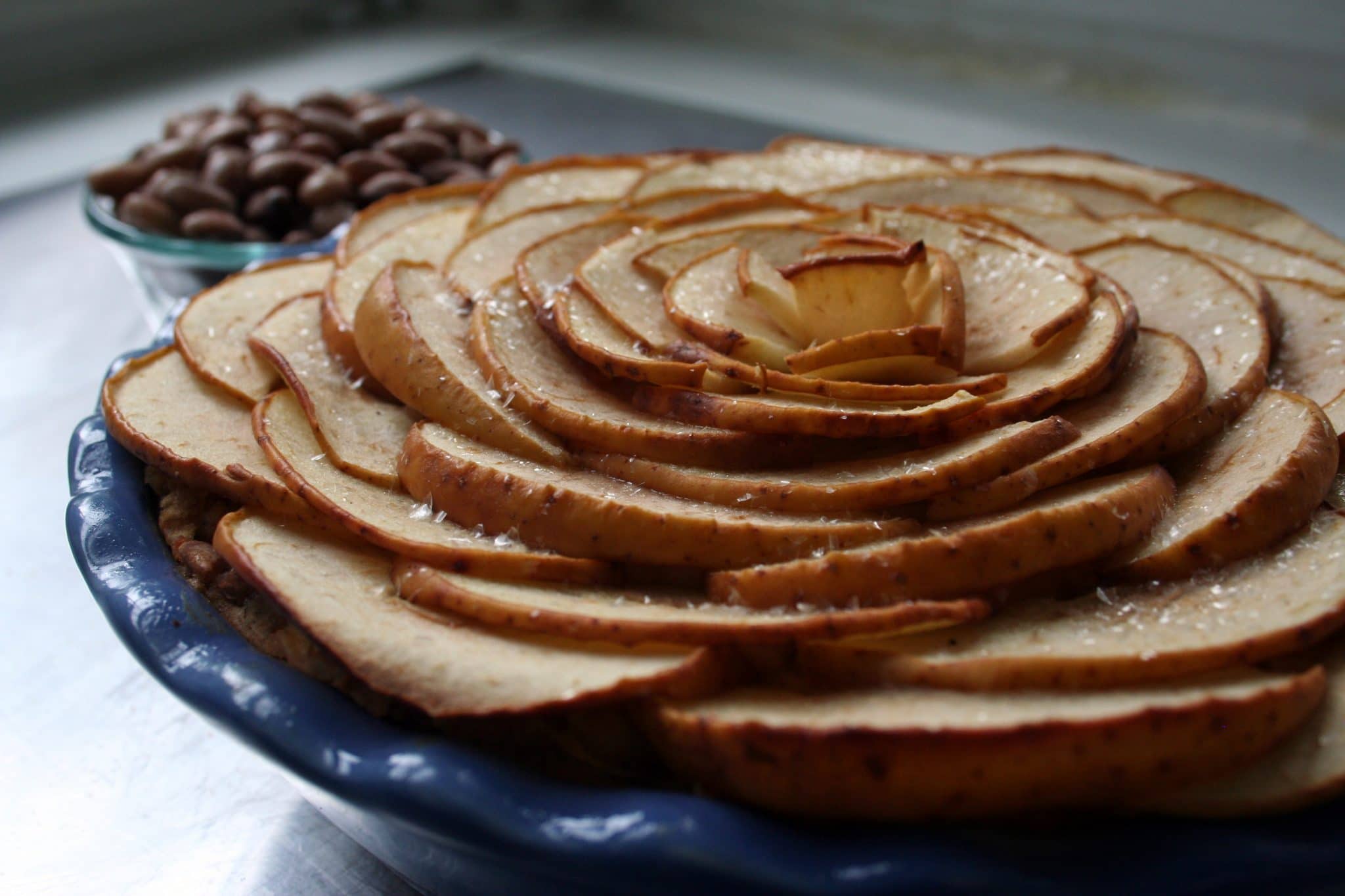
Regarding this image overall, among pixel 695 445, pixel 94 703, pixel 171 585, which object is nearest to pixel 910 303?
pixel 695 445

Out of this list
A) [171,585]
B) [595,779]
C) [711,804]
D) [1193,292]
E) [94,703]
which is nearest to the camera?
[711,804]

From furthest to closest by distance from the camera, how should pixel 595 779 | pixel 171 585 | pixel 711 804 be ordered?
pixel 171 585 < pixel 595 779 < pixel 711 804

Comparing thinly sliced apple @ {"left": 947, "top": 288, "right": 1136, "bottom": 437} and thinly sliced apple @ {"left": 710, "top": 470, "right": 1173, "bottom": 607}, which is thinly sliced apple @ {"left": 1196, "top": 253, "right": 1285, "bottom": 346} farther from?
thinly sliced apple @ {"left": 710, "top": 470, "right": 1173, "bottom": 607}

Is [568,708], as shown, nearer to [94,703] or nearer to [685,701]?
[685,701]

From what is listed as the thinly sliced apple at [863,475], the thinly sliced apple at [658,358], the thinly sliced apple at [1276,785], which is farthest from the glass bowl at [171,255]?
the thinly sliced apple at [1276,785]

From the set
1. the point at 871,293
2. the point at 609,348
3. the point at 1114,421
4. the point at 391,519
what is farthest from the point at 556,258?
the point at 1114,421

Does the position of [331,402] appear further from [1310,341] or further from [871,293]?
[1310,341]
